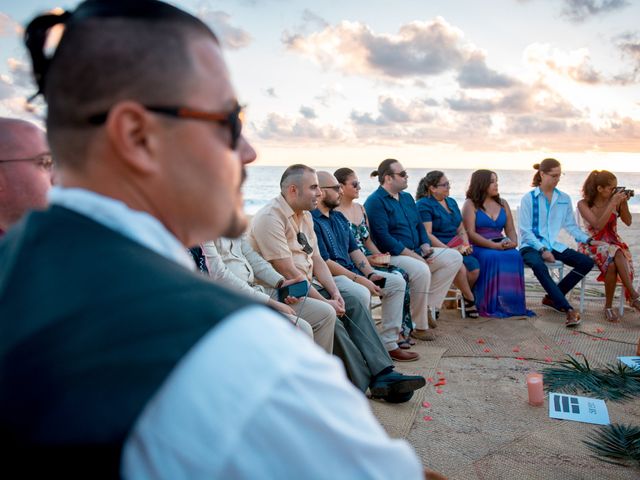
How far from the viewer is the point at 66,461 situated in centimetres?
62

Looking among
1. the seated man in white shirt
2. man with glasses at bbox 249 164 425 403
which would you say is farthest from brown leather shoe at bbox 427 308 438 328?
the seated man in white shirt

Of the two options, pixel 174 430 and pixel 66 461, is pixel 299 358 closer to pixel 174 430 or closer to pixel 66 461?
pixel 174 430

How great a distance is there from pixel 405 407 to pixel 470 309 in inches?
132

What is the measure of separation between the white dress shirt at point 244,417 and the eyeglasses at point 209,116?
1.29 feet

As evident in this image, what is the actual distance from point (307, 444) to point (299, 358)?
0.10 meters

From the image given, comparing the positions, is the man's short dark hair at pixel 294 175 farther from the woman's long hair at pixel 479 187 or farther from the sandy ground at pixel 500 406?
the woman's long hair at pixel 479 187

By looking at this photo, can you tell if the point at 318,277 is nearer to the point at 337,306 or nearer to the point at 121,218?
the point at 337,306

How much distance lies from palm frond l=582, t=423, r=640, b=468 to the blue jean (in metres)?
3.69

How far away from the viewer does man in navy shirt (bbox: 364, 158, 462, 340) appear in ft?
21.9

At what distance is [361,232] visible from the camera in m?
6.75

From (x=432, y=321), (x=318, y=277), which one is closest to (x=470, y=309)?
(x=432, y=321)

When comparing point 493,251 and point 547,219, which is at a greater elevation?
point 547,219

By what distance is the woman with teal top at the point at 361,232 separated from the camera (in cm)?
648

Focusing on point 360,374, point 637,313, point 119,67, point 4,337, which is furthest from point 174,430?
point 637,313
